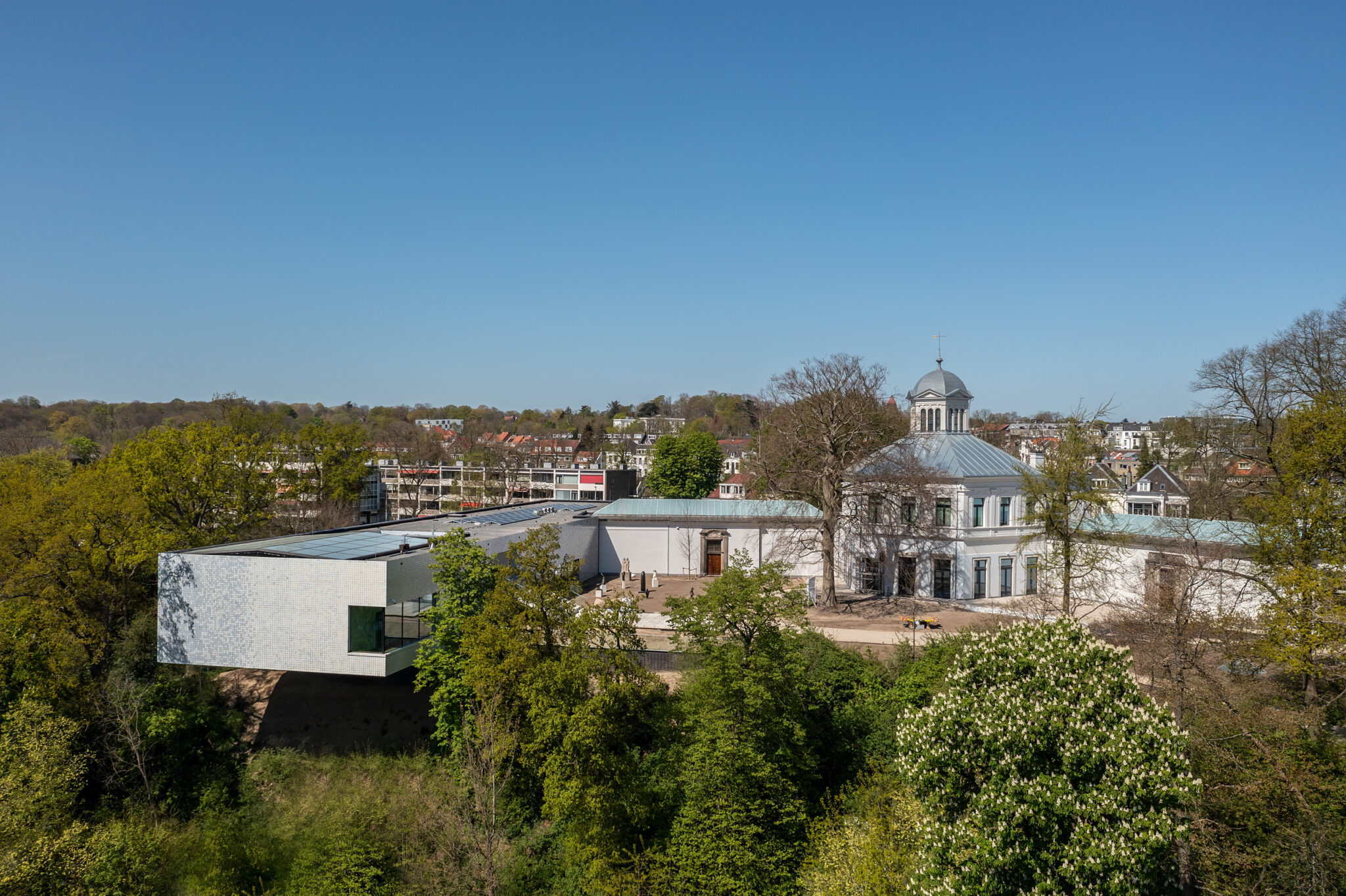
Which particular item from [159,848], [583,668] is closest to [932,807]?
[583,668]

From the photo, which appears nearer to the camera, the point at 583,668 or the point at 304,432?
the point at 583,668

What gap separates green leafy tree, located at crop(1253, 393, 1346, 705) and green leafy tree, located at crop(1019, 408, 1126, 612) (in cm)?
520

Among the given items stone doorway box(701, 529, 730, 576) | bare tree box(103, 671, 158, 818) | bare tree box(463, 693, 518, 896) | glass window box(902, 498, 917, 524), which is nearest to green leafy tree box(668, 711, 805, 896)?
bare tree box(463, 693, 518, 896)

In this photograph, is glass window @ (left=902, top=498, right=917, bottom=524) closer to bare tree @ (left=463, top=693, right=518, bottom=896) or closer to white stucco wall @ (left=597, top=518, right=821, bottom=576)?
white stucco wall @ (left=597, top=518, right=821, bottom=576)

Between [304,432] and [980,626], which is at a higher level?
[304,432]

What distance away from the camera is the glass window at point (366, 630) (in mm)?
22469

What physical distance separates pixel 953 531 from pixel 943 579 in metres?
2.22

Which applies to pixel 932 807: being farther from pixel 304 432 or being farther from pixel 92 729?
pixel 304 432

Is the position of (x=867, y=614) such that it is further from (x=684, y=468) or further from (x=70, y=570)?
(x=684, y=468)

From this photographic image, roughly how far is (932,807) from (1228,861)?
6.30 m

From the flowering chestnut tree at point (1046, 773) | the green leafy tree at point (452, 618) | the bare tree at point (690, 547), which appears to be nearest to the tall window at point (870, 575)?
the bare tree at point (690, 547)

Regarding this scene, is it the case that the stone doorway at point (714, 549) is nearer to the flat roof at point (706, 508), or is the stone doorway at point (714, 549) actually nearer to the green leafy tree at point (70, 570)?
the flat roof at point (706, 508)

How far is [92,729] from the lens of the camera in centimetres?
2548

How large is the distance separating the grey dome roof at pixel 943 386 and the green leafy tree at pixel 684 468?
94.7ft
